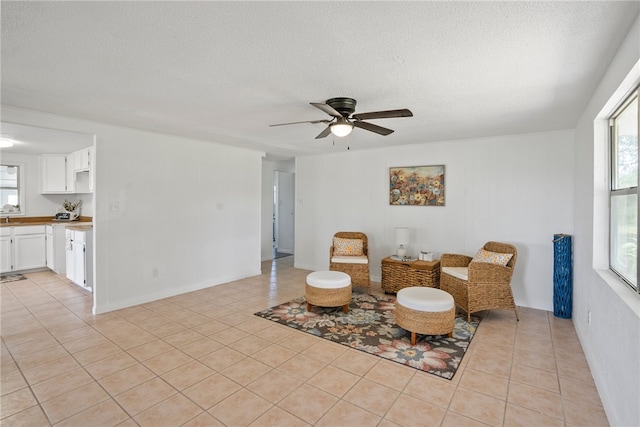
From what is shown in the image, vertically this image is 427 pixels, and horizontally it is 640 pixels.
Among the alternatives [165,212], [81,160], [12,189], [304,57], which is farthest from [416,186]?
[12,189]

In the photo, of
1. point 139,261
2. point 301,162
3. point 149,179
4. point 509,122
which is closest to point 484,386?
point 509,122

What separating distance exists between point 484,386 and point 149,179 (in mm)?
4348

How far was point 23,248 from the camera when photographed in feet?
18.1

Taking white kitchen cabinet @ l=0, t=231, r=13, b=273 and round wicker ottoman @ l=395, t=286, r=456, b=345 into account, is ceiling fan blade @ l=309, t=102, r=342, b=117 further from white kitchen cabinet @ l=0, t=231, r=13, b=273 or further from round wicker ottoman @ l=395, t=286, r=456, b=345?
white kitchen cabinet @ l=0, t=231, r=13, b=273

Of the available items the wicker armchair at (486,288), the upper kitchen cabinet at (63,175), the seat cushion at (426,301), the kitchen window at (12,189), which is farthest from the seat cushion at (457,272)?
the kitchen window at (12,189)

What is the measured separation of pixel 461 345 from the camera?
295 cm

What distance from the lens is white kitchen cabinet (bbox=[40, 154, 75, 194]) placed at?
5.68 metres

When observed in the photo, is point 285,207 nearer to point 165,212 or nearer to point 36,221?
point 165,212

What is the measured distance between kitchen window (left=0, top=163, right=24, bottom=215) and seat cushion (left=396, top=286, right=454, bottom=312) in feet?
23.1

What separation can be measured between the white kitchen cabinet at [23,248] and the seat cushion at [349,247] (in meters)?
5.34

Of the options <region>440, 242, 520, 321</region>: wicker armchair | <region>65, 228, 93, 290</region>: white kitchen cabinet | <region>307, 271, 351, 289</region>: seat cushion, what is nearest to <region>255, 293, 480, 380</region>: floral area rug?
<region>440, 242, 520, 321</region>: wicker armchair

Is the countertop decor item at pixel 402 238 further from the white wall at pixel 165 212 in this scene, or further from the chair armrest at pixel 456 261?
the white wall at pixel 165 212

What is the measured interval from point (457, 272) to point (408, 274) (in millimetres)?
697

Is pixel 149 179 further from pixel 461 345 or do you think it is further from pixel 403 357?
pixel 461 345
